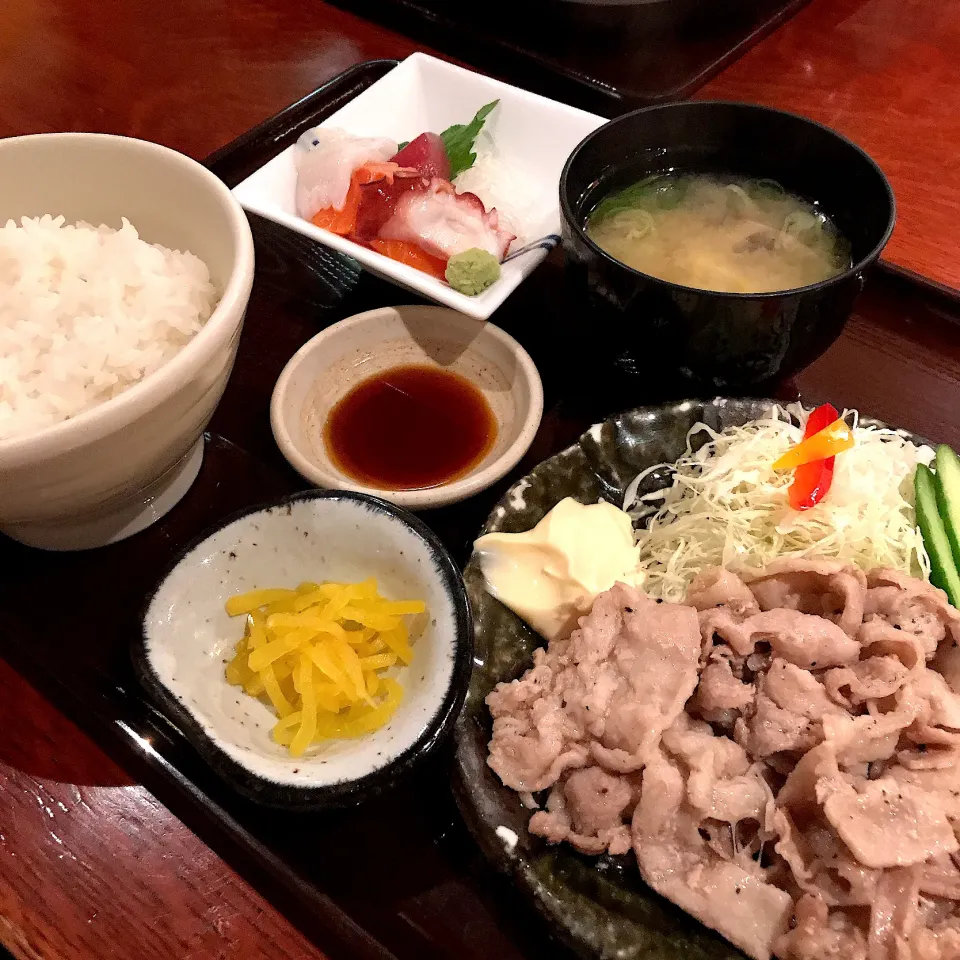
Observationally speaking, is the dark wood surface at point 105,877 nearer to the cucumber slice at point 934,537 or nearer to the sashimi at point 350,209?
the cucumber slice at point 934,537

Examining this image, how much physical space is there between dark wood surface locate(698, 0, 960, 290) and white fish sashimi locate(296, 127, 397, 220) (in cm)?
127

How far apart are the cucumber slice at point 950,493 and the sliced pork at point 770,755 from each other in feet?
0.84

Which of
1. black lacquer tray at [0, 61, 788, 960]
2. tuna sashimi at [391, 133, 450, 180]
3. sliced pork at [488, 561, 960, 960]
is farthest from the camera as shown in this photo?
tuna sashimi at [391, 133, 450, 180]

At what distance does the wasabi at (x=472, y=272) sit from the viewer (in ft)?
6.36

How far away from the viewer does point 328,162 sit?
223 centimetres

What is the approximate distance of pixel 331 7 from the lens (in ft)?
10.4

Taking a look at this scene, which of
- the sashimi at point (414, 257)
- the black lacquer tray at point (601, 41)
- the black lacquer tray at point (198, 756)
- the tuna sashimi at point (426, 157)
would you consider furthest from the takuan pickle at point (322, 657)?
the black lacquer tray at point (601, 41)

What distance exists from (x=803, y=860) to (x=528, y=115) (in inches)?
83.2

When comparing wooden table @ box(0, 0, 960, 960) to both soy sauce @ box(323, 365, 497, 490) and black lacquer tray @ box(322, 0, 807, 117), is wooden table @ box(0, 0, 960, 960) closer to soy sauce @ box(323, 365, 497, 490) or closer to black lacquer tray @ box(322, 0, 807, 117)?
black lacquer tray @ box(322, 0, 807, 117)

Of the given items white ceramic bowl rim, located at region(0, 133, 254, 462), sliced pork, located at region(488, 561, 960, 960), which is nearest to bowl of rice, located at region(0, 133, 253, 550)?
white ceramic bowl rim, located at region(0, 133, 254, 462)

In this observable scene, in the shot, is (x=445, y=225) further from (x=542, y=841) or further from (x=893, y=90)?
(x=893, y=90)

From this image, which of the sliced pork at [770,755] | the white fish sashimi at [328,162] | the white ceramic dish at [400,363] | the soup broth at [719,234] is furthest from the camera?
the white fish sashimi at [328,162]

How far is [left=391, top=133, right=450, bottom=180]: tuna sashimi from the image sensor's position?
2.33 metres

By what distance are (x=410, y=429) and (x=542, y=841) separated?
104cm
